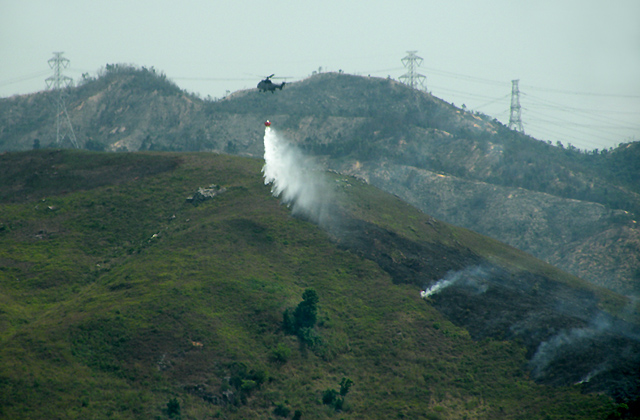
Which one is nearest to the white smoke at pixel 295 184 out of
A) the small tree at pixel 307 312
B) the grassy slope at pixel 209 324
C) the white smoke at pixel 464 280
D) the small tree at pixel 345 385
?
the grassy slope at pixel 209 324

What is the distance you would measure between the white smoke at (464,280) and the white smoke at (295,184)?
2799 centimetres

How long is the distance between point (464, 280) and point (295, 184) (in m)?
46.1

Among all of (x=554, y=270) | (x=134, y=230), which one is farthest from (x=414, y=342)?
(x=134, y=230)

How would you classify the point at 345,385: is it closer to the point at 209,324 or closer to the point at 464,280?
the point at 209,324

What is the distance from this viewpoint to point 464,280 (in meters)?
108

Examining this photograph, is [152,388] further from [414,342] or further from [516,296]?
[516,296]

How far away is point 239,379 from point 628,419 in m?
47.2

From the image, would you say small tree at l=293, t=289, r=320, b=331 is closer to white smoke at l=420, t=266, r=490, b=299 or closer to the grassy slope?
the grassy slope

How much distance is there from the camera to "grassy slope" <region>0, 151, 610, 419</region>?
71.5m

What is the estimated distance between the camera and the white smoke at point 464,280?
10444 centimetres

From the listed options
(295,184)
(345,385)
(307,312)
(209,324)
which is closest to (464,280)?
(307,312)

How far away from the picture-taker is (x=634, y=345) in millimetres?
85500

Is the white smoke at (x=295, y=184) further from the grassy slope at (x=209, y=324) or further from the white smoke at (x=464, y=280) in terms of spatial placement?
the white smoke at (x=464, y=280)

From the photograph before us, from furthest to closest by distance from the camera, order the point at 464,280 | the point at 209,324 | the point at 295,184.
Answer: the point at 295,184, the point at 464,280, the point at 209,324
